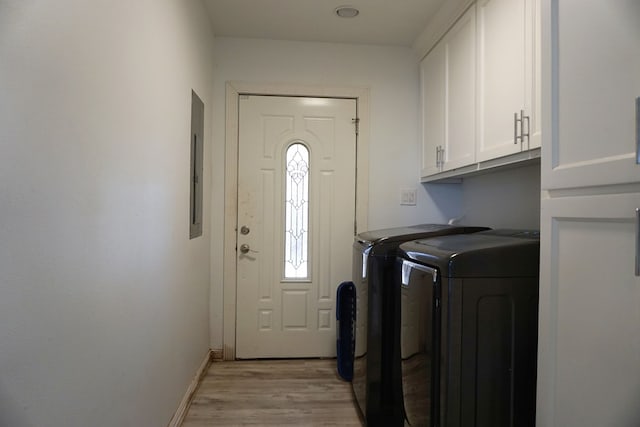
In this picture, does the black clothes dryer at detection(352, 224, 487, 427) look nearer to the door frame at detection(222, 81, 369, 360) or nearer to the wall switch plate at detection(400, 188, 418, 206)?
the wall switch plate at detection(400, 188, 418, 206)

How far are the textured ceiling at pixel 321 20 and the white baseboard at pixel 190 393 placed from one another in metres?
2.27

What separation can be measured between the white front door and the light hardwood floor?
0.19m

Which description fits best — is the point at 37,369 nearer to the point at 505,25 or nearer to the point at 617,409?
the point at 617,409

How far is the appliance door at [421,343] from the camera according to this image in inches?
56.7

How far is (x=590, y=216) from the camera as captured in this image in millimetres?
979

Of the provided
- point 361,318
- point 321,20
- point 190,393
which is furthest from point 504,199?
point 190,393

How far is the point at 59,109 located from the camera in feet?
3.10

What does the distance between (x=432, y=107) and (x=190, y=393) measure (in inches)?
92.6

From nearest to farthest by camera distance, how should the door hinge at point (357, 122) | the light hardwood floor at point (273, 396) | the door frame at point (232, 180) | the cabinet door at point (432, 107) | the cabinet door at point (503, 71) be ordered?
1. the cabinet door at point (503, 71)
2. the light hardwood floor at point (273, 396)
3. the cabinet door at point (432, 107)
4. the door frame at point (232, 180)
5. the door hinge at point (357, 122)

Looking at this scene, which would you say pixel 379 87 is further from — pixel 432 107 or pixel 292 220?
pixel 292 220

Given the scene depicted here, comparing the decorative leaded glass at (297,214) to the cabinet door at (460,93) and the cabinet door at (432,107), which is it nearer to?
the cabinet door at (432,107)

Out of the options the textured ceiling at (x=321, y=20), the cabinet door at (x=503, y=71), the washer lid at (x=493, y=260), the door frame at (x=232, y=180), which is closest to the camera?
the washer lid at (x=493, y=260)

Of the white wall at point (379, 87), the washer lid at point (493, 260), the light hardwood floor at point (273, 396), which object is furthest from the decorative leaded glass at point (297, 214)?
the washer lid at point (493, 260)

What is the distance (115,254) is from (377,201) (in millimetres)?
2121
